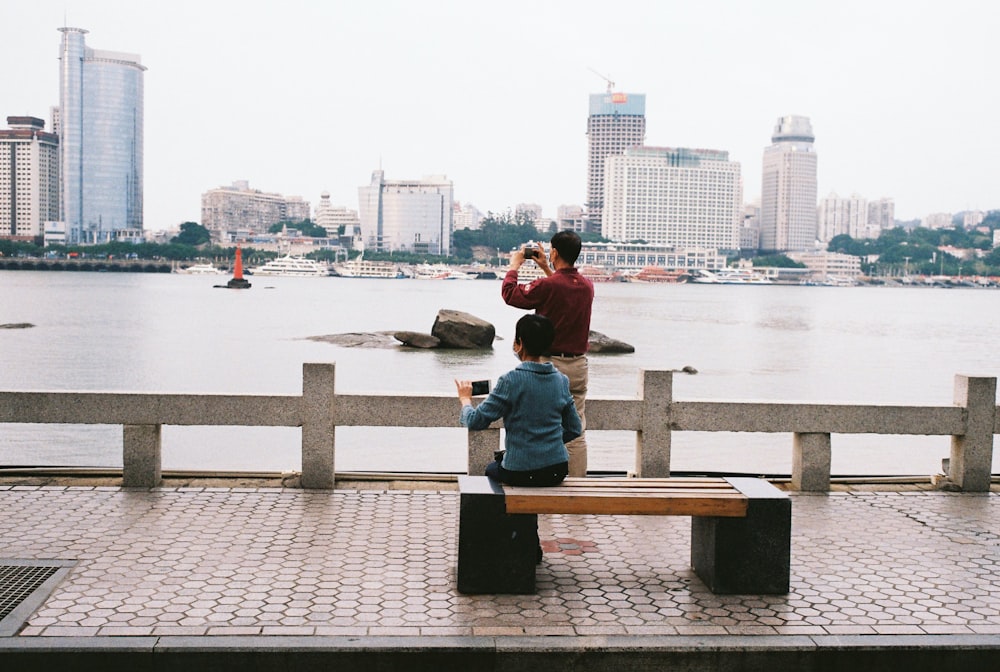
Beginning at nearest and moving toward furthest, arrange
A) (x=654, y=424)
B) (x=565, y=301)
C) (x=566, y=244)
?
(x=566, y=244) < (x=565, y=301) < (x=654, y=424)

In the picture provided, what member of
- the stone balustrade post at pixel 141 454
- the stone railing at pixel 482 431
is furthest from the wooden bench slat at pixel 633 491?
the stone balustrade post at pixel 141 454

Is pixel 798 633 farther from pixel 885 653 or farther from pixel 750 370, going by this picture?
pixel 750 370

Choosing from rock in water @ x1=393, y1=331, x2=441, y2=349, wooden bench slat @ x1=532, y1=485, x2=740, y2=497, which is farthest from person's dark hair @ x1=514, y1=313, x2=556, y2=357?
rock in water @ x1=393, y1=331, x2=441, y2=349

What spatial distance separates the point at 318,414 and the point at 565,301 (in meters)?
2.43

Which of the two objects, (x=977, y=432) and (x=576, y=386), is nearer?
(x=576, y=386)

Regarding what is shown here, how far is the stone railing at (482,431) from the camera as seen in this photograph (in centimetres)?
873

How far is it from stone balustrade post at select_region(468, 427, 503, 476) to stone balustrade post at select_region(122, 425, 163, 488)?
8.31ft

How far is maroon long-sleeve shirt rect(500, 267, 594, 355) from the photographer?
7.55m

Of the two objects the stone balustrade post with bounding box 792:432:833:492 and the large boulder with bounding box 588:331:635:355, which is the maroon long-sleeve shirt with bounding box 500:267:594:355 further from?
the large boulder with bounding box 588:331:635:355

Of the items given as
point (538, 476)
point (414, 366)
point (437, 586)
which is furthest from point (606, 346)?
point (437, 586)

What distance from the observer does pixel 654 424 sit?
29.7ft

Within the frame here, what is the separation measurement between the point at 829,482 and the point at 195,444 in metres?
11.7

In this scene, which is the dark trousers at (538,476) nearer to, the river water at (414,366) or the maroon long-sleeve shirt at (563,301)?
the maroon long-sleeve shirt at (563,301)

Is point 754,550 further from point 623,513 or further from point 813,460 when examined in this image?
point 813,460
